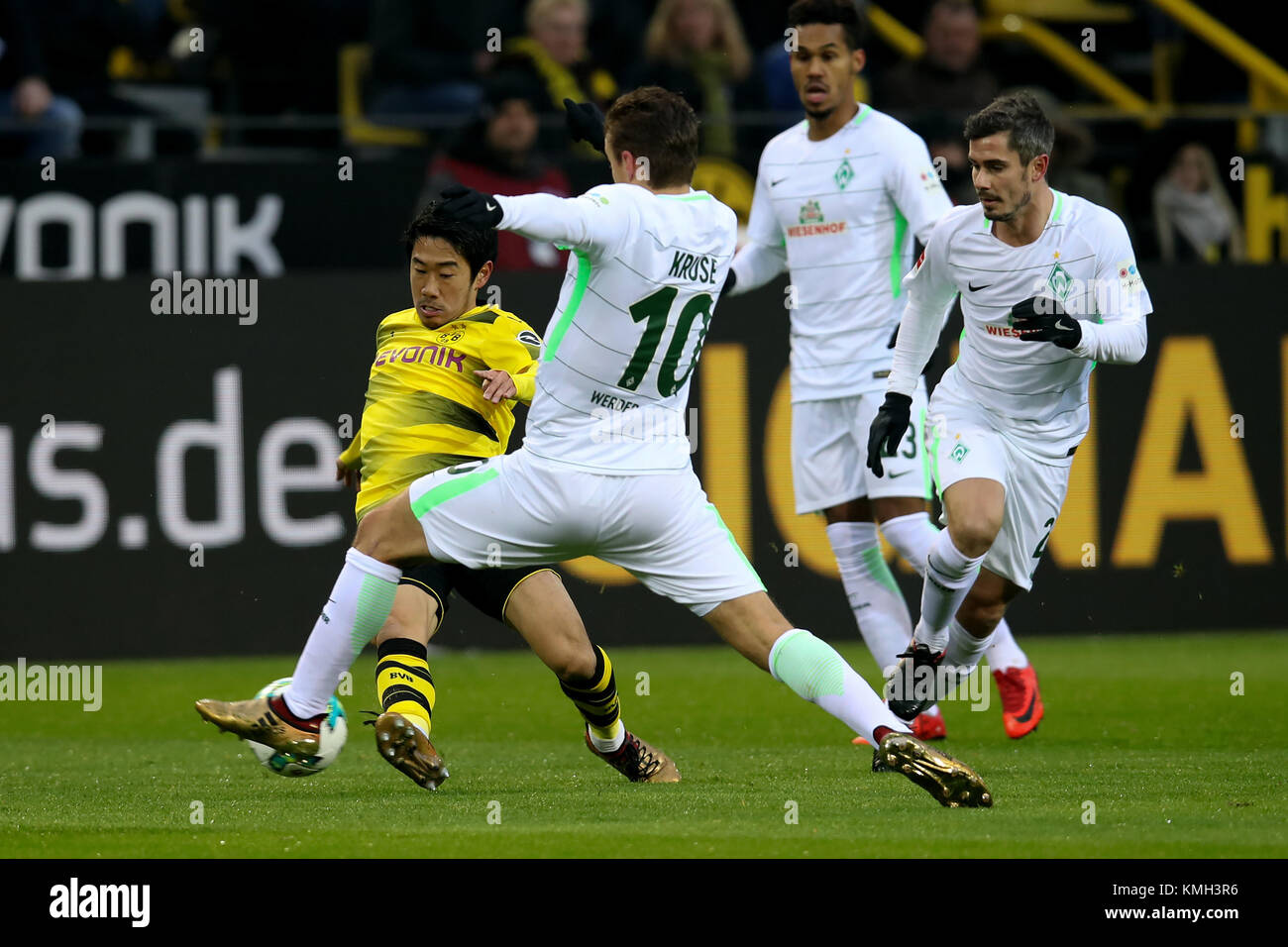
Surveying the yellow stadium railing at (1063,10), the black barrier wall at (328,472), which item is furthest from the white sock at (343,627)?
the yellow stadium railing at (1063,10)

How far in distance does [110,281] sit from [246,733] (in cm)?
532

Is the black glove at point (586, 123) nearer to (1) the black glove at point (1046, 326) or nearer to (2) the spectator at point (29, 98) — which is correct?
(1) the black glove at point (1046, 326)

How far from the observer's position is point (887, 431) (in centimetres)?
711

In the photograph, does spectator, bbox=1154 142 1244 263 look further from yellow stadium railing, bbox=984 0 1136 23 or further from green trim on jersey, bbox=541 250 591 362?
green trim on jersey, bbox=541 250 591 362

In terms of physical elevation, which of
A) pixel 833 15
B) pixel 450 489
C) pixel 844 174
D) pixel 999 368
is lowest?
pixel 450 489

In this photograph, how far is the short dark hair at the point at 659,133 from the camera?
233 inches

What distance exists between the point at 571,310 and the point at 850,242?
2.31 m

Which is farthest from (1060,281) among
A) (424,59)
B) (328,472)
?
(424,59)

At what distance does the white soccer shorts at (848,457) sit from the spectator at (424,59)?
5098 millimetres

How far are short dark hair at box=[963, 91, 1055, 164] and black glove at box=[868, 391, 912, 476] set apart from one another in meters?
0.94

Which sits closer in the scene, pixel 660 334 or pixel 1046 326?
pixel 660 334

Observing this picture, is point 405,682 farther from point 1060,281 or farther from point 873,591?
point 1060,281

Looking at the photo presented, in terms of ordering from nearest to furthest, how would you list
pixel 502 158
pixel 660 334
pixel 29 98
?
pixel 660 334, pixel 502 158, pixel 29 98
